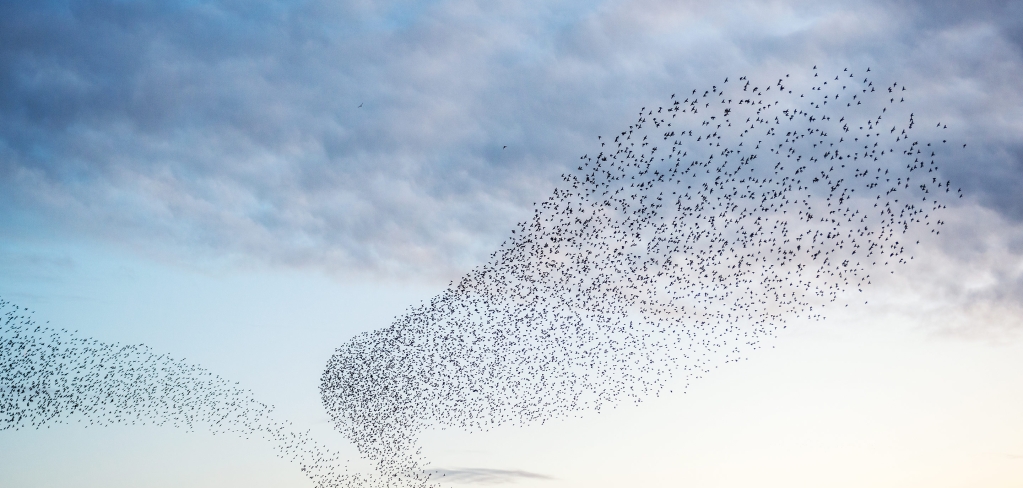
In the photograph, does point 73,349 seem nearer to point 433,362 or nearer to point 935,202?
point 433,362

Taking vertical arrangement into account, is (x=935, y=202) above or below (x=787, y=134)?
below

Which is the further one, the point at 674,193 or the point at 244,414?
the point at 244,414

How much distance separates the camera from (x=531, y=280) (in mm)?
56656

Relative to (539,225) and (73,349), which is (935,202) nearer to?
(539,225)

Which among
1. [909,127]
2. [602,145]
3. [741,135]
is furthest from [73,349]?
[909,127]

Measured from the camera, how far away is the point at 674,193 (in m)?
50.3

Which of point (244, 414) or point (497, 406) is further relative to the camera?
point (244, 414)

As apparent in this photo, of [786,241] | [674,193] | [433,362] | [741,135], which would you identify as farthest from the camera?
[433,362]

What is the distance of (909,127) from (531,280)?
23.8m

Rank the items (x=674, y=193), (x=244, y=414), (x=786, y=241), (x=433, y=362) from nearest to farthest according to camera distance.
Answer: (x=674, y=193) → (x=786, y=241) → (x=433, y=362) → (x=244, y=414)

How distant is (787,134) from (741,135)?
5.41m

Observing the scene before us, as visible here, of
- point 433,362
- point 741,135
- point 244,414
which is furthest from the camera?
point 244,414

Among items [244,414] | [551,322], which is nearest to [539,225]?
[551,322]

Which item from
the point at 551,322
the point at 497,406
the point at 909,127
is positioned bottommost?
the point at 497,406
